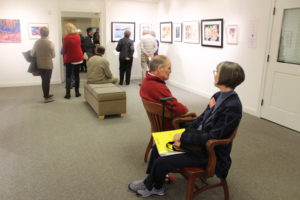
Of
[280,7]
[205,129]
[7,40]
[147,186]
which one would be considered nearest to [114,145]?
[147,186]

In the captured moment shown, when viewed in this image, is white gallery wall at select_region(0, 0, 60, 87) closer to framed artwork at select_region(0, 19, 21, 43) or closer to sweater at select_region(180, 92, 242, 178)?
framed artwork at select_region(0, 19, 21, 43)

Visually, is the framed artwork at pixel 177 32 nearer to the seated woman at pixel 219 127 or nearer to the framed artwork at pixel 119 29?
the framed artwork at pixel 119 29

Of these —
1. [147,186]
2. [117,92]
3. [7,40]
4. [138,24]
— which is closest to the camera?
[147,186]

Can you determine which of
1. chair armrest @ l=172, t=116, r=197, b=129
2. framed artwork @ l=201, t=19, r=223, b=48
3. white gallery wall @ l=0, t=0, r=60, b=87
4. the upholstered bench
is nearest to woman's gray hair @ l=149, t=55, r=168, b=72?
chair armrest @ l=172, t=116, r=197, b=129

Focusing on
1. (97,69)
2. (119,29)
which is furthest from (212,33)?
(119,29)

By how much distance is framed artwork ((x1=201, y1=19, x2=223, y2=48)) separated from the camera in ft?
19.6

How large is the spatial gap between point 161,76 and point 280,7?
3020 mm

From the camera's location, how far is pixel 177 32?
25.4 ft

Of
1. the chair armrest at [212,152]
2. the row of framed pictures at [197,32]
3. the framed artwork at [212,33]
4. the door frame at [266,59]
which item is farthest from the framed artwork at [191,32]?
the chair armrest at [212,152]

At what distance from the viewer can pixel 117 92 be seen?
4855mm

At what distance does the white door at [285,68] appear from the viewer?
4.37 metres

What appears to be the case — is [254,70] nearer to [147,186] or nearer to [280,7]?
[280,7]

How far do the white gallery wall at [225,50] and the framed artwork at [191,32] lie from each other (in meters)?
0.13

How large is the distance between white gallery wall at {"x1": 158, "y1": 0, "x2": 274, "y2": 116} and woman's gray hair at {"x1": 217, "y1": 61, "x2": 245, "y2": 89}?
3.12 metres
